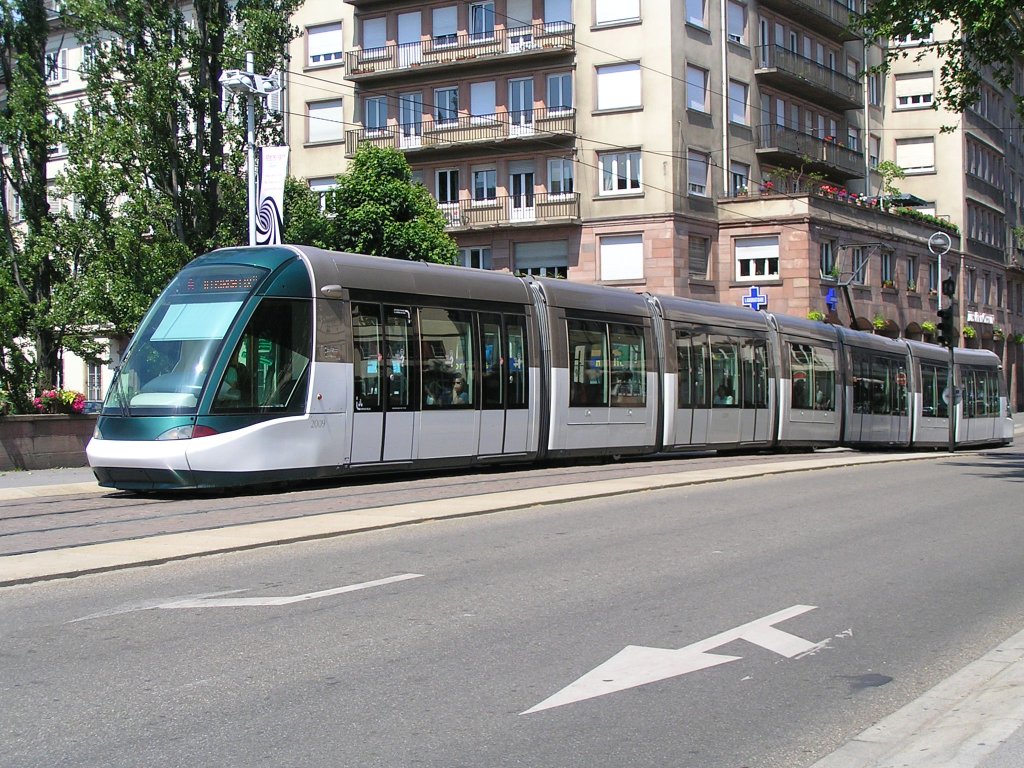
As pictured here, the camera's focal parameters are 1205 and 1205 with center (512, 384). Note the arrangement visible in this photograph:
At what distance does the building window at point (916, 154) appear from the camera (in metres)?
60.4

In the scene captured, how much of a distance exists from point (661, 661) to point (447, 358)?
441 inches

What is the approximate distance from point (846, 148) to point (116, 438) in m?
45.5

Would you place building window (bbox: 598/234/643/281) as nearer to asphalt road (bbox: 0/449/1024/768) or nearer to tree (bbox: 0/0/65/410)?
tree (bbox: 0/0/65/410)

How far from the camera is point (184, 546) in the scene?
1008 centimetres

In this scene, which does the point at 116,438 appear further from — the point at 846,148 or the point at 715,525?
the point at 846,148

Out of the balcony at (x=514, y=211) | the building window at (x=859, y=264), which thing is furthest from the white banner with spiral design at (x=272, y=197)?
the building window at (x=859, y=264)

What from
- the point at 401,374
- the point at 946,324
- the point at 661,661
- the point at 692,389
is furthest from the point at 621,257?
the point at 661,661

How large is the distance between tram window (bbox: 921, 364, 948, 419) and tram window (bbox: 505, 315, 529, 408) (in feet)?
63.8

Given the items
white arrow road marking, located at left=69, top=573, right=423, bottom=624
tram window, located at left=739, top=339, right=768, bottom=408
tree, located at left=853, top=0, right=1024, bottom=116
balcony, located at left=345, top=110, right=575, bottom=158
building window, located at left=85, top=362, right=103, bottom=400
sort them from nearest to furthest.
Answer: white arrow road marking, located at left=69, top=573, right=423, bottom=624, tree, located at left=853, top=0, right=1024, bottom=116, tram window, located at left=739, top=339, right=768, bottom=408, balcony, located at left=345, top=110, right=575, bottom=158, building window, located at left=85, top=362, right=103, bottom=400

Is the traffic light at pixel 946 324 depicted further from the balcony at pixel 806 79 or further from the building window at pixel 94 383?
the building window at pixel 94 383

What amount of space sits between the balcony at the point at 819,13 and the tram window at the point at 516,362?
33.4 meters

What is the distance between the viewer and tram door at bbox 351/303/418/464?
16000 mm

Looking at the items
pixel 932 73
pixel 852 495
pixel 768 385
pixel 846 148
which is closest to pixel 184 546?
pixel 852 495

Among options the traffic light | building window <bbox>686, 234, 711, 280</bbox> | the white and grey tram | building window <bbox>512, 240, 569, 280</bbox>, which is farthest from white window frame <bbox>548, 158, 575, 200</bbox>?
the white and grey tram
